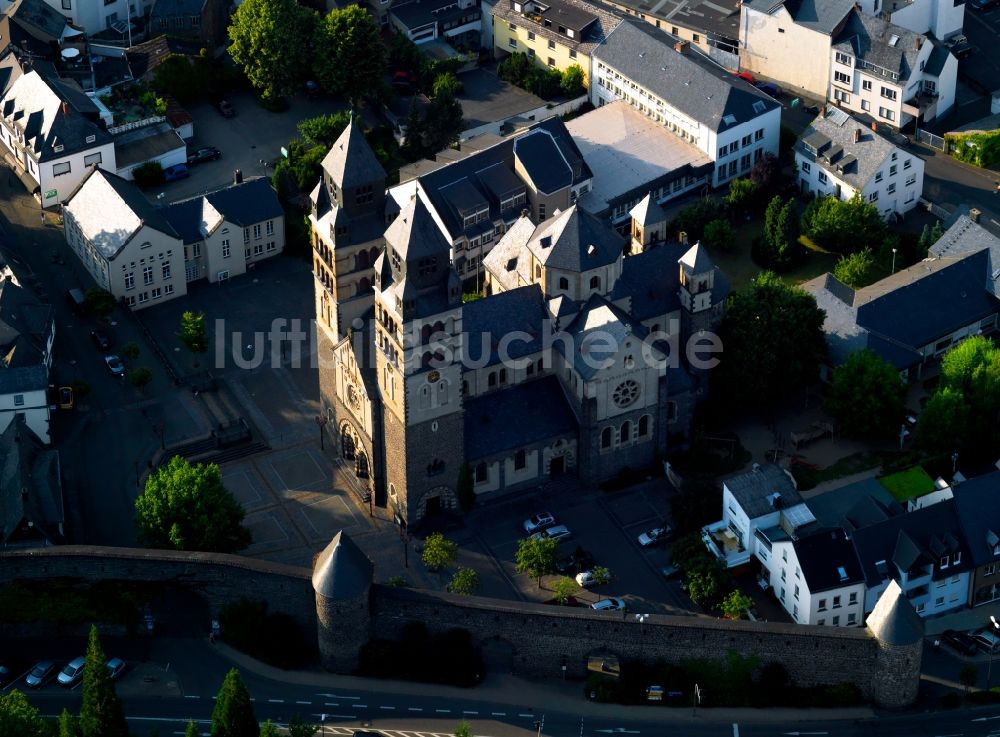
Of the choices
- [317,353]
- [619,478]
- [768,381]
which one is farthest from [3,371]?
[768,381]

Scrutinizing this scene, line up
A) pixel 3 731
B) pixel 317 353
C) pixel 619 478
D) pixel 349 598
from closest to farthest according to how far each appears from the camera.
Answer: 1. pixel 3 731
2. pixel 349 598
3. pixel 619 478
4. pixel 317 353

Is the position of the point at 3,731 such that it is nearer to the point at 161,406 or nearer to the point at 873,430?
the point at 161,406

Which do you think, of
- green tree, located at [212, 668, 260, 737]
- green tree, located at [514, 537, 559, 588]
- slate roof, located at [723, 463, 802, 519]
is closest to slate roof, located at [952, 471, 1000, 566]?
slate roof, located at [723, 463, 802, 519]

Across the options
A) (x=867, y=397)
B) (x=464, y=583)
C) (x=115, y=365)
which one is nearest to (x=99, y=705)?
(x=464, y=583)

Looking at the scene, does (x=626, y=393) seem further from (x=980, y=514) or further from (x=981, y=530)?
(x=981, y=530)

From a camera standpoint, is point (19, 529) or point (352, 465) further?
point (352, 465)
